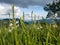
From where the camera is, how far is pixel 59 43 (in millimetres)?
2797

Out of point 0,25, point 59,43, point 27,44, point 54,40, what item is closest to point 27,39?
point 27,44

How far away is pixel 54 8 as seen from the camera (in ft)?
65.2

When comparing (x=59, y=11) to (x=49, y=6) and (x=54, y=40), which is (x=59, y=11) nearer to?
(x=49, y=6)

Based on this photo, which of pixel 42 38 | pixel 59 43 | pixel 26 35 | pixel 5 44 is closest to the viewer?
pixel 26 35

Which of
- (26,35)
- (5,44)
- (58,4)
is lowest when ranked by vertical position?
(5,44)

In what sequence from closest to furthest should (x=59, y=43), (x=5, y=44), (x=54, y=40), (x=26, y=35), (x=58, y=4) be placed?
1. (x=26, y=35)
2. (x=59, y=43)
3. (x=5, y=44)
4. (x=54, y=40)
5. (x=58, y=4)

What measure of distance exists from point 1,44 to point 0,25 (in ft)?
5.06

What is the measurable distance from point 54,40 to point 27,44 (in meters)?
0.89

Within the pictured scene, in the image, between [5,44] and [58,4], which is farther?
[58,4]

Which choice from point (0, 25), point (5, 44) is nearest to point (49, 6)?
point (0, 25)

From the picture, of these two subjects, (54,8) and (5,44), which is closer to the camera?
(5,44)

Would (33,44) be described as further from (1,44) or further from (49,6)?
(49,6)

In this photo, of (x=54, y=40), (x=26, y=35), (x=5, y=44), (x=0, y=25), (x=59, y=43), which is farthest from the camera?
(x=0, y=25)

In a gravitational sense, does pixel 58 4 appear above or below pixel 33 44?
above
